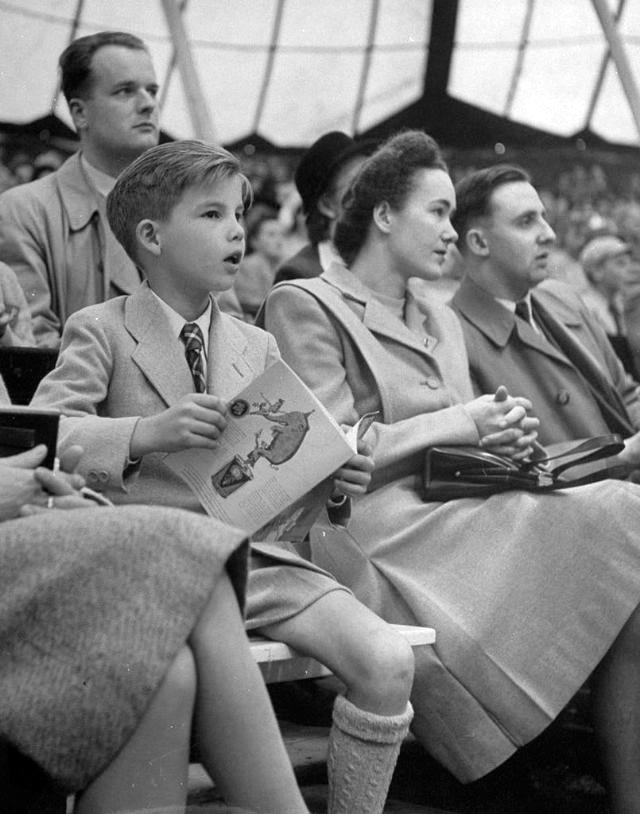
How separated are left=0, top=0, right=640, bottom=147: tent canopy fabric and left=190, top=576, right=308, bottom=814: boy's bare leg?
4.76 meters

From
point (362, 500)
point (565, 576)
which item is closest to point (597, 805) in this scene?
point (565, 576)

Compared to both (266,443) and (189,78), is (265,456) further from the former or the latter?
(189,78)

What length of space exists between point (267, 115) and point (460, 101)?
41.0 inches

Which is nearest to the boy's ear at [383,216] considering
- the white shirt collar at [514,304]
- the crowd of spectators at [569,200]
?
the white shirt collar at [514,304]

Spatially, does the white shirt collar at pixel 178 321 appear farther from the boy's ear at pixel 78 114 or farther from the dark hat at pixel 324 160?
the dark hat at pixel 324 160

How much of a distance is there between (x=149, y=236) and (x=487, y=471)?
941 millimetres

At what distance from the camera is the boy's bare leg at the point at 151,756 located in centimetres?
174

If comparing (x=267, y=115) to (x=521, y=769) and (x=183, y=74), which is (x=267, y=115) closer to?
(x=183, y=74)

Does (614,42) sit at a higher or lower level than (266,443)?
higher

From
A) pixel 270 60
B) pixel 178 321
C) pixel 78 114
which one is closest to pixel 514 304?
pixel 78 114

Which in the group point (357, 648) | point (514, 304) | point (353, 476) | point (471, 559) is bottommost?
point (471, 559)

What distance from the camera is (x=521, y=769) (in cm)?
342

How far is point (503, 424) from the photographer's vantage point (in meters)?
2.96

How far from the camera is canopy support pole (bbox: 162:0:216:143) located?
16.7 feet
